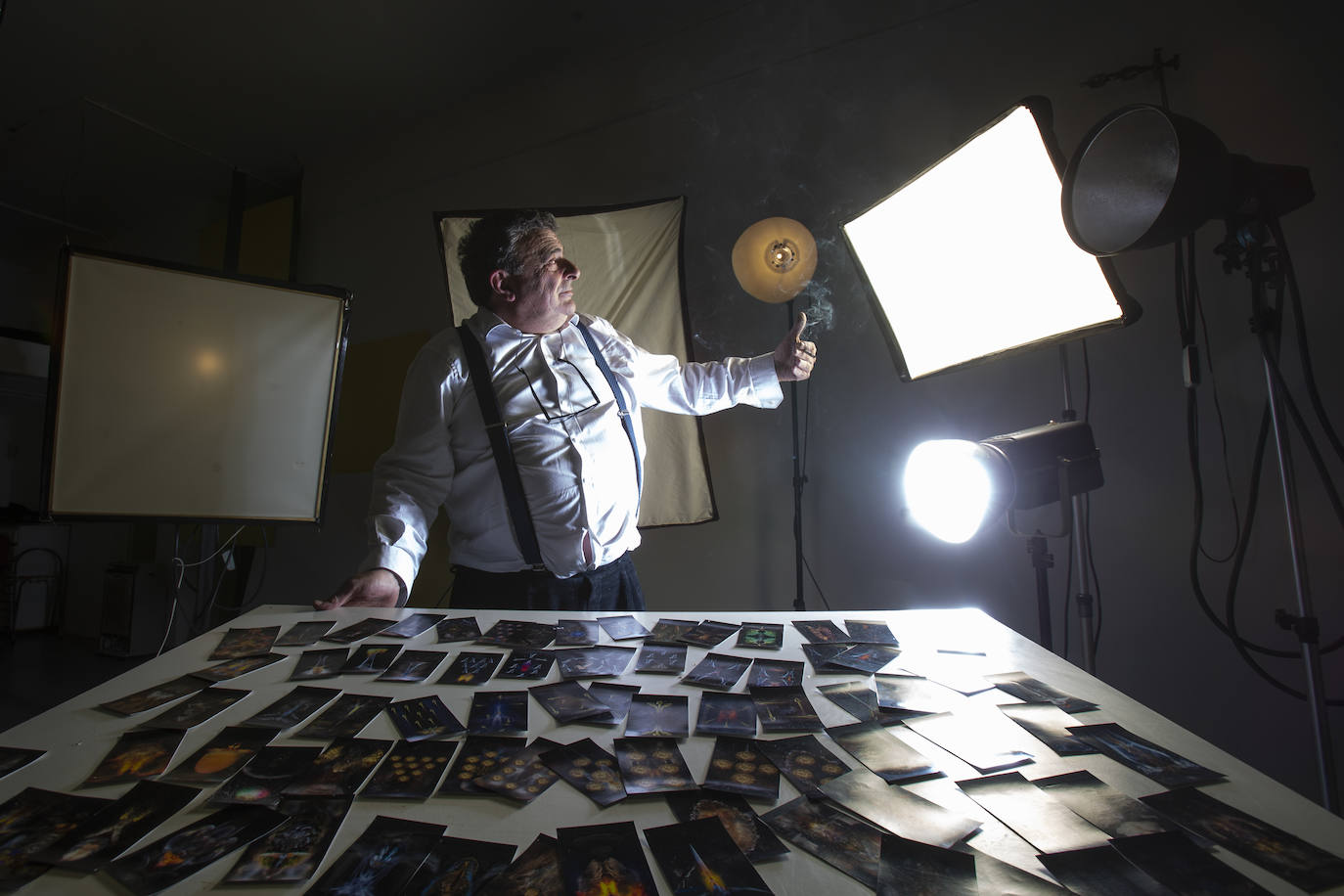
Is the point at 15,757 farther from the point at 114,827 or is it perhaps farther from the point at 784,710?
the point at 784,710

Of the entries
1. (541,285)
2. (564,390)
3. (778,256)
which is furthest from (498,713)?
(778,256)

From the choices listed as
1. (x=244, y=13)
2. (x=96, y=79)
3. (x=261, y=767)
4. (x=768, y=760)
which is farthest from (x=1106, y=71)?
(x=96, y=79)

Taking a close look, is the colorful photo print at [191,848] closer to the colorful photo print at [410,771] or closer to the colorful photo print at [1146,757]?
the colorful photo print at [410,771]

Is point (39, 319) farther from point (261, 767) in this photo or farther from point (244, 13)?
point (261, 767)

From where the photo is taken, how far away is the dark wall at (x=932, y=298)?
1460 mm

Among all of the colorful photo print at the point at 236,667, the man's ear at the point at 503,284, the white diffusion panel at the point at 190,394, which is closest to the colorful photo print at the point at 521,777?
the colorful photo print at the point at 236,667

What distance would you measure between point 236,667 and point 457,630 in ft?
0.88

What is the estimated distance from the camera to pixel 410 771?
52cm

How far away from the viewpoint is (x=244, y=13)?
2406 mm

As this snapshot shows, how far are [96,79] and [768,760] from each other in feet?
13.6

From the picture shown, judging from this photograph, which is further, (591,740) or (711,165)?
(711,165)

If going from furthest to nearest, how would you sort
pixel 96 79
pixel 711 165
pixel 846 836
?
A: pixel 96 79
pixel 711 165
pixel 846 836

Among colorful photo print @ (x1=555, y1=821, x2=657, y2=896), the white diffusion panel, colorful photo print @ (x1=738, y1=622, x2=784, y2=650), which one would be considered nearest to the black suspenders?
colorful photo print @ (x1=738, y1=622, x2=784, y2=650)

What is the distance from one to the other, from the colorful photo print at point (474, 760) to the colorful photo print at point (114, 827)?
205 mm
